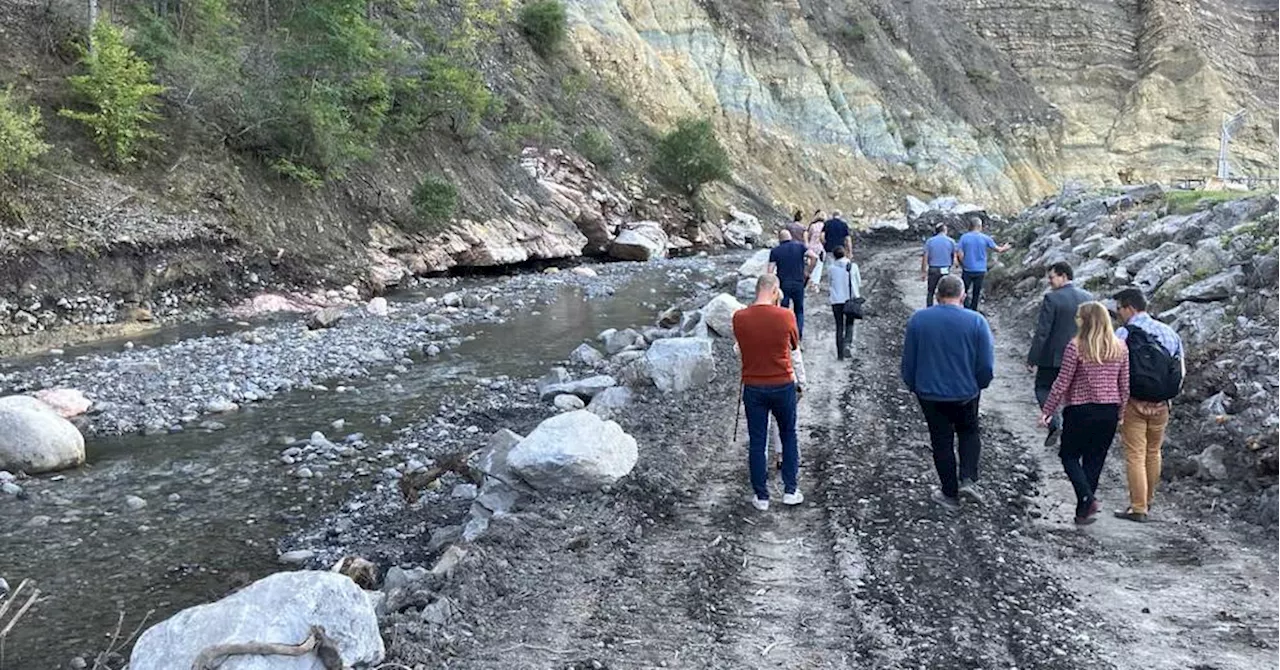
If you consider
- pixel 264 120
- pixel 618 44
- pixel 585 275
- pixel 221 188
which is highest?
pixel 618 44

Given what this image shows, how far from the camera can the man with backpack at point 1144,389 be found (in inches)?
284

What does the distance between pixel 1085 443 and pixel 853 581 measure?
270 cm

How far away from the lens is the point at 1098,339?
7160 millimetres

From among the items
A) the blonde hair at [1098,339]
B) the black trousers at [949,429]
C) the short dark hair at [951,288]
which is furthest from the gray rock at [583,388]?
the blonde hair at [1098,339]

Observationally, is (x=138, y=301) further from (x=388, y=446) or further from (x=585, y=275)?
(x=585, y=275)

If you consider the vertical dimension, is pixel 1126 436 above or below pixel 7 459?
above

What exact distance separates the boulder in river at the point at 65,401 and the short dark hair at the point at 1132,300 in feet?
40.7

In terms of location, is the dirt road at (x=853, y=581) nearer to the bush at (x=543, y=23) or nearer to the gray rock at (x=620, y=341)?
the gray rock at (x=620, y=341)

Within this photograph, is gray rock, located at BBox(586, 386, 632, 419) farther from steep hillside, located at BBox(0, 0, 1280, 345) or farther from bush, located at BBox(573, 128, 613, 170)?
bush, located at BBox(573, 128, 613, 170)

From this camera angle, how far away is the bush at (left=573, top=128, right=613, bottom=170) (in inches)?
1639

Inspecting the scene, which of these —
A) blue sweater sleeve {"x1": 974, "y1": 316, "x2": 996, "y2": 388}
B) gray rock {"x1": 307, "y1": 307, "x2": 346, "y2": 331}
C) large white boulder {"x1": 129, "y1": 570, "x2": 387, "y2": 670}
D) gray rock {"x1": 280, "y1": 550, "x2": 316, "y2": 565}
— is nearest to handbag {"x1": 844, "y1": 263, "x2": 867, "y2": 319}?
blue sweater sleeve {"x1": 974, "y1": 316, "x2": 996, "y2": 388}

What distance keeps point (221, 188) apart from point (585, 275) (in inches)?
458

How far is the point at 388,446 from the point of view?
11148 mm

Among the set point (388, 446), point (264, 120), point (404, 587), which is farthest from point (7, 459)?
point (264, 120)
